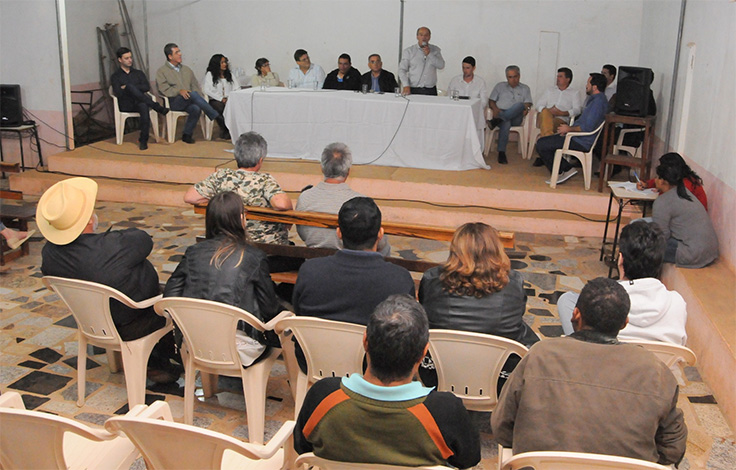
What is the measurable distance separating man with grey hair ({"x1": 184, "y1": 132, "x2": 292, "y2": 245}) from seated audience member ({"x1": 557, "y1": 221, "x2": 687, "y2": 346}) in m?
1.94

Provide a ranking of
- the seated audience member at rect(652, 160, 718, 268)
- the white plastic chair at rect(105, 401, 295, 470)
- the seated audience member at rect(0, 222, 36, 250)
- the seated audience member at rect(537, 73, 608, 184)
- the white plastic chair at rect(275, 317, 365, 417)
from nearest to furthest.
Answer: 1. the white plastic chair at rect(105, 401, 295, 470)
2. the white plastic chair at rect(275, 317, 365, 417)
3. the seated audience member at rect(652, 160, 718, 268)
4. the seated audience member at rect(0, 222, 36, 250)
5. the seated audience member at rect(537, 73, 608, 184)

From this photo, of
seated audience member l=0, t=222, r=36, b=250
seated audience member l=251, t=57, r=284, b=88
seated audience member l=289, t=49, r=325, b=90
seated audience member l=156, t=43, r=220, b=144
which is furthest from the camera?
seated audience member l=251, t=57, r=284, b=88

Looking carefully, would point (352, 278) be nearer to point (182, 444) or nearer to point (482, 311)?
point (482, 311)

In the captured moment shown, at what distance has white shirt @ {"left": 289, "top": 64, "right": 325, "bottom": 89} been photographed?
30.4 ft

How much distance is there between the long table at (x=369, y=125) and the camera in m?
7.39

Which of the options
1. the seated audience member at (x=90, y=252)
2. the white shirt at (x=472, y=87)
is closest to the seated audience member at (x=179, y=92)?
the white shirt at (x=472, y=87)

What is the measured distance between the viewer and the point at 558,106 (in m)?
8.50

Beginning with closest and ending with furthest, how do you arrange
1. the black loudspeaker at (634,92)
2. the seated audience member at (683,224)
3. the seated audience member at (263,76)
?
the seated audience member at (683,224)
the black loudspeaker at (634,92)
the seated audience member at (263,76)

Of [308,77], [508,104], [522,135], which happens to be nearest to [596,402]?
[522,135]

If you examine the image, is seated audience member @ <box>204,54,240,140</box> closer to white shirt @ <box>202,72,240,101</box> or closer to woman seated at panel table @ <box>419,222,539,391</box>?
white shirt @ <box>202,72,240,101</box>

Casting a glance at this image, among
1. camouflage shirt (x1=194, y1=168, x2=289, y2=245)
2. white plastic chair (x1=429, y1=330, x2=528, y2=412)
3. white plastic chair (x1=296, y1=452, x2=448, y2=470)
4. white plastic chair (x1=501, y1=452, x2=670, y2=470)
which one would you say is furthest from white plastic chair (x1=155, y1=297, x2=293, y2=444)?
white plastic chair (x1=501, y1=452, x2=670, y2=470)

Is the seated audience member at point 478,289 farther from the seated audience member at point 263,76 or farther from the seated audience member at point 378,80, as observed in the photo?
the seated audience member at point 263,76

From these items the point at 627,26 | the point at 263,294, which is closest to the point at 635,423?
the point at 263,294

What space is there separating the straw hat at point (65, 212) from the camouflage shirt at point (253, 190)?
0.88m
